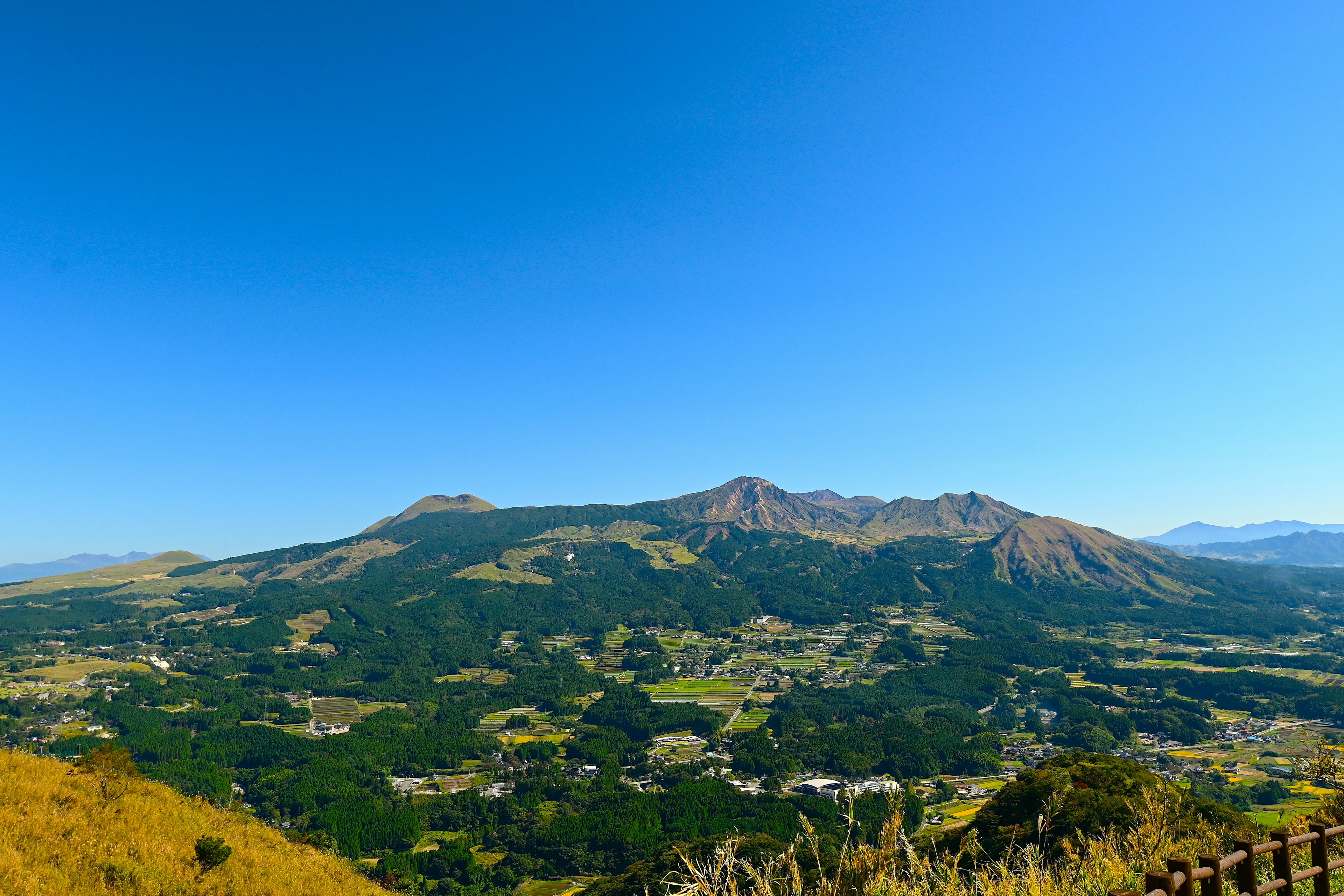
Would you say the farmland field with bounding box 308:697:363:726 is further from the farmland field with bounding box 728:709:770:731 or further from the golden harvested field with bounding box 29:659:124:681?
the farmland field with bounding box 728:709:770:731

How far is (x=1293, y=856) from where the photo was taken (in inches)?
392

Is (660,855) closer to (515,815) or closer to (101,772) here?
(515,815)

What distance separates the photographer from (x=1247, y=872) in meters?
5.64

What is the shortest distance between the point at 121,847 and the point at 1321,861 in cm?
2017

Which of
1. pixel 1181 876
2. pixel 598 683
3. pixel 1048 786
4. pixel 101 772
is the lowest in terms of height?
pixel 598 683

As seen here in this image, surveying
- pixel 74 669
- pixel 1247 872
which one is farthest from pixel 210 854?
pixel 74 669

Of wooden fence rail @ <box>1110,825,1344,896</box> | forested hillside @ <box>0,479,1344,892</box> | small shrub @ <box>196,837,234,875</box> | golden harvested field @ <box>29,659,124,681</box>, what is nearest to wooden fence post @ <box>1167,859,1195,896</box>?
wooden fence rail @ <box>1110,825,1344,896</box>

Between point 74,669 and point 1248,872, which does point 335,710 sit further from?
point 1248,872

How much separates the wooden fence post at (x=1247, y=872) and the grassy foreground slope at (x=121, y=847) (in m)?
17.1

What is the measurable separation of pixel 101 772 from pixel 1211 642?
232 meters

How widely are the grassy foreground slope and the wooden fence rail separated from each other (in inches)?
647

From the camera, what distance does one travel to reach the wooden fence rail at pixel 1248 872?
502 centimetres

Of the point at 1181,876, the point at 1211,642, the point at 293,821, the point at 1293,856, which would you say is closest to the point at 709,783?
the point at 293,821

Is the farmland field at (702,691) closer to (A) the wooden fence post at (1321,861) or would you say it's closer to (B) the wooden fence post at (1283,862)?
(A) the wooden fence post at (1321,861)
